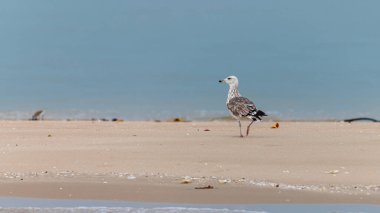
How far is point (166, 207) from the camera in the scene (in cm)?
837

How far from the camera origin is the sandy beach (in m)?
9.20

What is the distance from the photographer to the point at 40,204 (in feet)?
28.5

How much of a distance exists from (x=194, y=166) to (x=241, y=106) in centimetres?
433

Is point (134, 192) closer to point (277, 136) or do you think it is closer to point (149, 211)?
point (149, 211)

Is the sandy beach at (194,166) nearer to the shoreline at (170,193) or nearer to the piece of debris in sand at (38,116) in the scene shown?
the shoreline at (170,193)

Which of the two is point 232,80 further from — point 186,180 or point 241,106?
point 186,180

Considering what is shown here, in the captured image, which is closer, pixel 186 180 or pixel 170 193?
pixel 170 193

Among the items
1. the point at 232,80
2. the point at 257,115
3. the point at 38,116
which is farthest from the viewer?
the point at 38,116

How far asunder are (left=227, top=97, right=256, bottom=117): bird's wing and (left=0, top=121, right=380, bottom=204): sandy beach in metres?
0.44

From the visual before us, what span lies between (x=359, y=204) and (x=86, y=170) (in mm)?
3841

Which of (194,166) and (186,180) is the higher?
(194,166)

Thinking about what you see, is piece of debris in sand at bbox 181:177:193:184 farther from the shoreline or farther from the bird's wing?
the bird's wing

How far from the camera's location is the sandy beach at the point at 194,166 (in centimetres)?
920

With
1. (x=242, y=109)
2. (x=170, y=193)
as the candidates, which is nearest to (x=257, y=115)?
(x=242, y=109)
